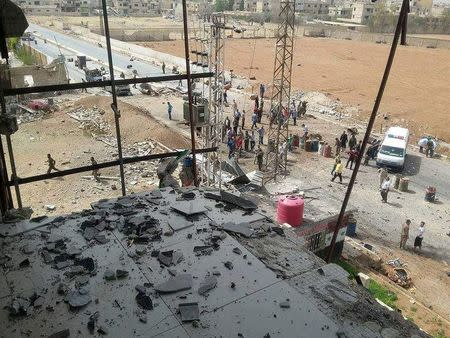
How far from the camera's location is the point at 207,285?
16.1 ft

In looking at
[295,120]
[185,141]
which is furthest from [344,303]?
[295,120]

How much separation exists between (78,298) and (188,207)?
8.33 ft

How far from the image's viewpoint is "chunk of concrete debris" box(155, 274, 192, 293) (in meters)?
4.83

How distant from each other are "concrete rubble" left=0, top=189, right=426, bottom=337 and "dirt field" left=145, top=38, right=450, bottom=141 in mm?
33580

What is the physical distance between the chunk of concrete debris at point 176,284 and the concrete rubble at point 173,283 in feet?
0.05

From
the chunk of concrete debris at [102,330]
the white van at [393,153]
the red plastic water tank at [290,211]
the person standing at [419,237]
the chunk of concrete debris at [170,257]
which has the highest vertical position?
the chunk of concrete debris at [170,257]

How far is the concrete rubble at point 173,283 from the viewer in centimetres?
437

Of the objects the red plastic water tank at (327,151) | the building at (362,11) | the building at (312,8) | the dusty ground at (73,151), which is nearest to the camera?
the dusty ground at (73,151)

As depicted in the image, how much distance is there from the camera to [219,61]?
17.8 metres

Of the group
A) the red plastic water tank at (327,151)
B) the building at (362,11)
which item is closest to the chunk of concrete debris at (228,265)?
the red plastic water tank at (327,151)

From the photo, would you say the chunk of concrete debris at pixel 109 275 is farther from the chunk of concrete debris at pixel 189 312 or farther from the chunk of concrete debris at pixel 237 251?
the chunk of concrete debris at pixel 237 251

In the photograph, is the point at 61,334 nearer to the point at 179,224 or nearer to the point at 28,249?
the point at 28,249

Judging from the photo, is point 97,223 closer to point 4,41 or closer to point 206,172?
point 4,41

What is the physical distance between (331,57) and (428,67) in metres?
16.7
